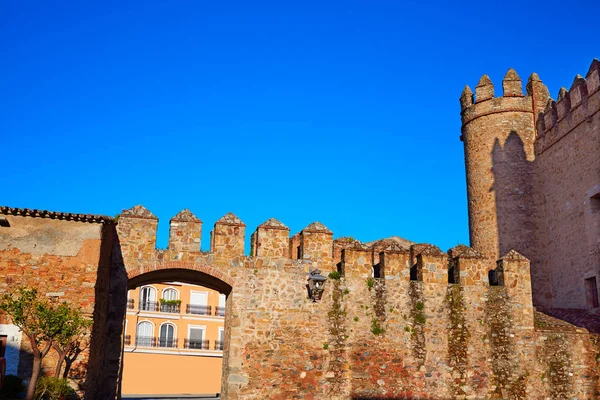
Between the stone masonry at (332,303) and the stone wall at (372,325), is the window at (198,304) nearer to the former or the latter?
the stone masonry at (332,303)

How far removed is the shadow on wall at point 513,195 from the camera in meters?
21.1

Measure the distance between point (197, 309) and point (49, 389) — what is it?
27938 millimetres

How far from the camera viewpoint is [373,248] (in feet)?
58.7

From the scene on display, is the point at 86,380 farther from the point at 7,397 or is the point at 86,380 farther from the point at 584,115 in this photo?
the point at 584,115

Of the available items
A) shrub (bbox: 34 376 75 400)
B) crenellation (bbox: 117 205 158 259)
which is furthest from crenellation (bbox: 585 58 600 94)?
shrub (bbox: 34 376 75 400)

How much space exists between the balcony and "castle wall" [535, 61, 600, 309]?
23.6 meters

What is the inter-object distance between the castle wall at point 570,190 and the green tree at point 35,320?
13578mm

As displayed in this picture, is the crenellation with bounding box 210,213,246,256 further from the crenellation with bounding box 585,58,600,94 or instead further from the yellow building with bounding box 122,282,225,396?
the yellow building with bounding box 122,282,225,396

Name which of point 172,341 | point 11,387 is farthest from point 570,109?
point 172,341

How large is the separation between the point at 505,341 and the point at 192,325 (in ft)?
85.1

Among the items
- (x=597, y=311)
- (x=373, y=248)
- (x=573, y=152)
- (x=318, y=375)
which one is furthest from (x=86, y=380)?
(x=573, y=152)

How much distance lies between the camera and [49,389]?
496 inches

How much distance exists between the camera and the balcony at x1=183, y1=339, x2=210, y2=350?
129ft

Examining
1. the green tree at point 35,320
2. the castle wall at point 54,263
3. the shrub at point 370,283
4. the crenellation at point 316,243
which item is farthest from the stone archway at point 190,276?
the shrub at point 370,283
